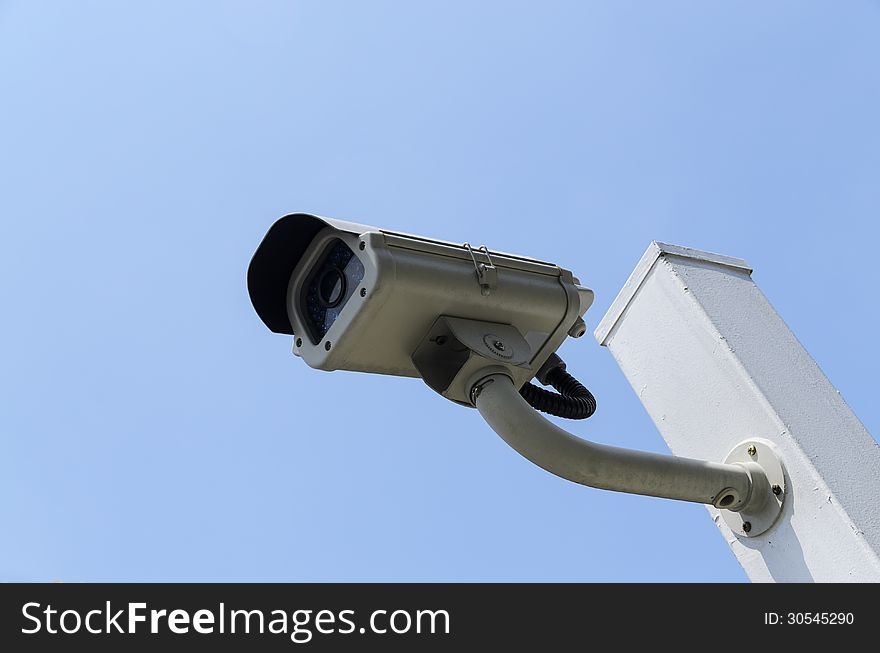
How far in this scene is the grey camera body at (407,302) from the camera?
1.67m

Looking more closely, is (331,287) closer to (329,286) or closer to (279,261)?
(329,286)

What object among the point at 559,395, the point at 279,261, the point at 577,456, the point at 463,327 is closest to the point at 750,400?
the point at 559,395

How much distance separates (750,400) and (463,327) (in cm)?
61

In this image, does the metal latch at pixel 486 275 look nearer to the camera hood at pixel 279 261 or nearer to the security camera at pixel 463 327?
the security camera at pixel 463 327

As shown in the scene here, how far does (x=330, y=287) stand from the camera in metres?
1.75

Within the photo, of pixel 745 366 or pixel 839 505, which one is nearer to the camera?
pixel 839 505

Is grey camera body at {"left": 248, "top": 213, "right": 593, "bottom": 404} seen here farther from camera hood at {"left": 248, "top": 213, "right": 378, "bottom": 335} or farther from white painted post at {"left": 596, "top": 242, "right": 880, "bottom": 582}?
white painted post at {"left": 596, "top": 242, "right": 880, "bottom": 582}

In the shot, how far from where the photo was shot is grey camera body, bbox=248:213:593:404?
1.67 m

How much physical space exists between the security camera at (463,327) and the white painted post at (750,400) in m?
0.07
